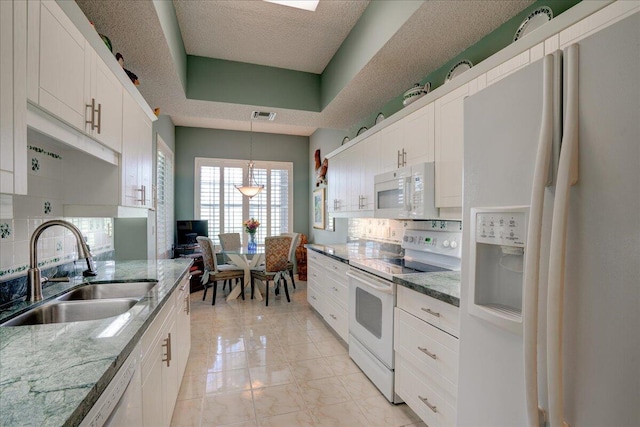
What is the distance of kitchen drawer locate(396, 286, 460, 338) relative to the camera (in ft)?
5.01

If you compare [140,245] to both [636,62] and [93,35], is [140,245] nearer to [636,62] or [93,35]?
[93,35]

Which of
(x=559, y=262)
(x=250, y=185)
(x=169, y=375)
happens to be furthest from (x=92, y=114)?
(x=250, y=185)

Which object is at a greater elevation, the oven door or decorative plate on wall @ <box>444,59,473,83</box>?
decorative plate on wall @ <box>444,59,473,83</box>

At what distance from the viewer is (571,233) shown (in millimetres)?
802

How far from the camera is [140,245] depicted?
3141 mm

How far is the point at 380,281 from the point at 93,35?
7.18 feet

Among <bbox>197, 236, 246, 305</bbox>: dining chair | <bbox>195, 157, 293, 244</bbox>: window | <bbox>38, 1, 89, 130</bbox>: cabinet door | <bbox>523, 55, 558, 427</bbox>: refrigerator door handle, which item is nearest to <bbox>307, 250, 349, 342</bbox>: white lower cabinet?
<bbox>197, 236, 246, 305</bbox>: dining chair

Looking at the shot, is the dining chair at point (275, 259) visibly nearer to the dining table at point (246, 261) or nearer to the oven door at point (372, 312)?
the dining table at point (246, 261)

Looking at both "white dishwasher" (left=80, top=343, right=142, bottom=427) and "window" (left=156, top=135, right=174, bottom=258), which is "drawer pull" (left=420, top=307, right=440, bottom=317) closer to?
"white dishwasher" (left=80, top=343, right=142, bottom=427)

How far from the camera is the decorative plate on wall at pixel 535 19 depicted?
1651mm

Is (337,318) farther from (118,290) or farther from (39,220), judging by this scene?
(39,220)

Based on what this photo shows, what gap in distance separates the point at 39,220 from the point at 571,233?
251cm

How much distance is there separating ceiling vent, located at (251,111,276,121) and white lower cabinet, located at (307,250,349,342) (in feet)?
5.84

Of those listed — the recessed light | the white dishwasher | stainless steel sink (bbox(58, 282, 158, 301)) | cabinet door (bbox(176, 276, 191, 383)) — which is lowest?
cabinet door (bbox(176, 276, 191, 383))
